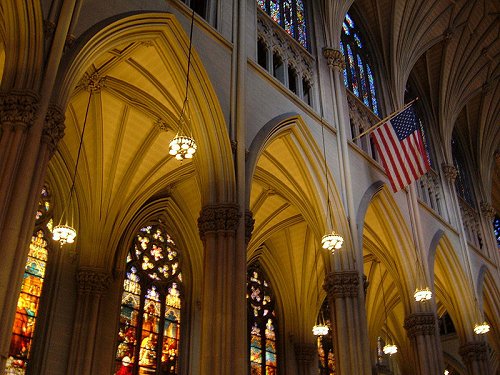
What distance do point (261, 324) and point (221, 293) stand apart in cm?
1078

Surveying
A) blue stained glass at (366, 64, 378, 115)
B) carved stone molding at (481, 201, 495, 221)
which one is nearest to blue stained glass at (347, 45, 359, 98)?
blue stained glass at (366, 64, 378, 115)

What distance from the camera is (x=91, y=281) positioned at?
15602mm

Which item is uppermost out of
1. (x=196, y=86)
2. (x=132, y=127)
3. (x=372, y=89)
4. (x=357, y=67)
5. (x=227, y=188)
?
(x=357, y=67)

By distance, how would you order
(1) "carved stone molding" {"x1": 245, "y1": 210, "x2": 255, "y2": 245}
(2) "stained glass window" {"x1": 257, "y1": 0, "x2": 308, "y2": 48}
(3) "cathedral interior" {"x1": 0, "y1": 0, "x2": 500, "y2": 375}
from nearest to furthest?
1. (3) "cathedral interior" {"x1": 0, "y1": 0, "x2": 500, "y2": 375}
2. (1) "carved stone molding" {"x1": 245, "y1": 210, "x2": 255, "y2": 245}
3. (2) "stained glass window" {"x1": 257, "y1": 0, "x2": 308, "y2": 48}

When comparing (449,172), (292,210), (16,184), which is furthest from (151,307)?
(449,172)

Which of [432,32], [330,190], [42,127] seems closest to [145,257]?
[330,190]

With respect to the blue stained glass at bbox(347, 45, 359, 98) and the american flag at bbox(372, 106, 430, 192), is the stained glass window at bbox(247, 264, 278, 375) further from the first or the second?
the blue stained glass at bbox(347, 45, 359, 98)

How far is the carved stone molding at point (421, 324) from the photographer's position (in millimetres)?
17953

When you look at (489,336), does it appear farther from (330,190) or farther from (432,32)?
(330,190)

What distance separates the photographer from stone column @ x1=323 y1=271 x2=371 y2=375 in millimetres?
13758

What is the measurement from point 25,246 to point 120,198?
9217mm

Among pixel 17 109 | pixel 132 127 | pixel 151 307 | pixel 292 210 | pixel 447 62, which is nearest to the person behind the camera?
pixel 17 109

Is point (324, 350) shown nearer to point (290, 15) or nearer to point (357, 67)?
point (357, 67)

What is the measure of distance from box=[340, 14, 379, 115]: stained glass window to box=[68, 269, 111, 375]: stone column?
1064 cm
